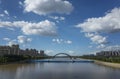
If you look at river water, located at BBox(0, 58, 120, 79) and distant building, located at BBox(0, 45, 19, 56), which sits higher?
distant building, located at BBox(0, 45, 19, 56)

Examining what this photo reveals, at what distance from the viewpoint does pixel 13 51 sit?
152 meters

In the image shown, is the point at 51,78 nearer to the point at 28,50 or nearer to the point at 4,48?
the point at 4,48

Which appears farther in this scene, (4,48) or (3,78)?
(4,48)

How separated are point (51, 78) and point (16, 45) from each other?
450ft

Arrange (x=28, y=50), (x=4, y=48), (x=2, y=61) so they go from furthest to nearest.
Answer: (x=28, y=50), (x=4, y=48), (x=2, y=61)

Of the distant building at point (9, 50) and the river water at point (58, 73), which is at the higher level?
the distant building at point (9, 50)

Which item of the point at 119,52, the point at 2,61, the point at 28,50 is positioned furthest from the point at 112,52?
the point at 2,61

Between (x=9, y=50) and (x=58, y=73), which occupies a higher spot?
(x=9, y=50)

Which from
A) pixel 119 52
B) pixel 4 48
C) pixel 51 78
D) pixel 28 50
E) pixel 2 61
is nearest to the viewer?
pixel 51 78

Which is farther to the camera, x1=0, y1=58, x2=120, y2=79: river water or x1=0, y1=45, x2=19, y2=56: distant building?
x1=0, y1=45, x2=19, y2=56: distant building

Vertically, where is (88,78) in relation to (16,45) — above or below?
below

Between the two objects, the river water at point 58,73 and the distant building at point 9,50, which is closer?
the river water at point 58,73

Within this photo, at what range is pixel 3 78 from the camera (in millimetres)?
26875

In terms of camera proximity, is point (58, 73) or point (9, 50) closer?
point (58, 73)
